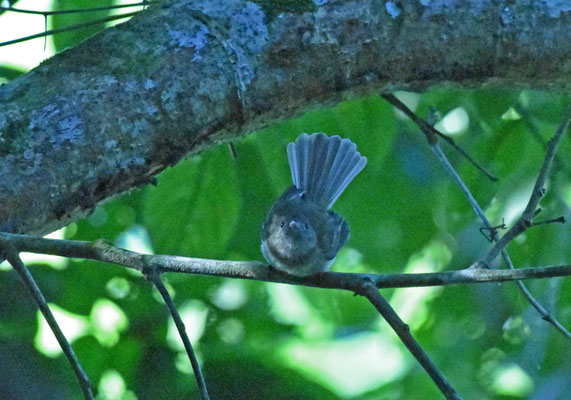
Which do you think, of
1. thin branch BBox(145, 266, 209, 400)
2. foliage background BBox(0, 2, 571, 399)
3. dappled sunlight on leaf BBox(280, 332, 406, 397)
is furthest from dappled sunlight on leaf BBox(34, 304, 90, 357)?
thin branch BBox(145, 266, 209, 400)

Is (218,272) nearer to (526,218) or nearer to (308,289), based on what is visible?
(526,218)

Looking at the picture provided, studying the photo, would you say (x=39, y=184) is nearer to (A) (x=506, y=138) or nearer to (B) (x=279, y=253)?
(B) (x=279, y=253)

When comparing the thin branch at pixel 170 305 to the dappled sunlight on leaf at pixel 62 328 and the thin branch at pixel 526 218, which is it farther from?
the dappled sunlight on leaf at pixel 62 328

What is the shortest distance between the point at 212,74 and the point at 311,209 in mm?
602

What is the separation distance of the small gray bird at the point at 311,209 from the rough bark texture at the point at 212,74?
0.31 meters

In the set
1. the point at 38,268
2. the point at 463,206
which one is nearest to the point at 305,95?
the point at 463,206

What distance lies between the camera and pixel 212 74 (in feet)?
5.99

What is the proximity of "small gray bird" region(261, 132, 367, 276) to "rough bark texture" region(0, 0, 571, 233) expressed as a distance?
0.31 meters

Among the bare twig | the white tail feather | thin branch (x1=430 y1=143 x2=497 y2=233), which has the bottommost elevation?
the bare twig

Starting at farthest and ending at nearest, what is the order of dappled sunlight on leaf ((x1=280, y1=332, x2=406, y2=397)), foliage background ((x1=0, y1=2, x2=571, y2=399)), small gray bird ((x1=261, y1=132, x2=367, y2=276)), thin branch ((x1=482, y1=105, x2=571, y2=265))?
dappled sunlight on leaf ((x1=280, y1=332, x2=406, y2=397))
foliage background ((x1=0, y1=2, x2=571, y2=399))
small gray bird ((x1=261, y1=132, x2=367, y2=276))
thin branch ((x1=482, y1=105, x2=571, y2=265))

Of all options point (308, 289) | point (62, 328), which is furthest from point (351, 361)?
point (62, 328)

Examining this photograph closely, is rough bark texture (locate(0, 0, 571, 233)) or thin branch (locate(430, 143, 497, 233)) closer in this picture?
rough bark texture (locate(0, 0, 571, 233))

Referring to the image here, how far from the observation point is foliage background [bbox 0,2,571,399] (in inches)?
96.0

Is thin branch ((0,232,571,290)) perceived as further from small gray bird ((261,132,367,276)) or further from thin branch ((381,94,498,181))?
thin branch ((381,94,498,181))
